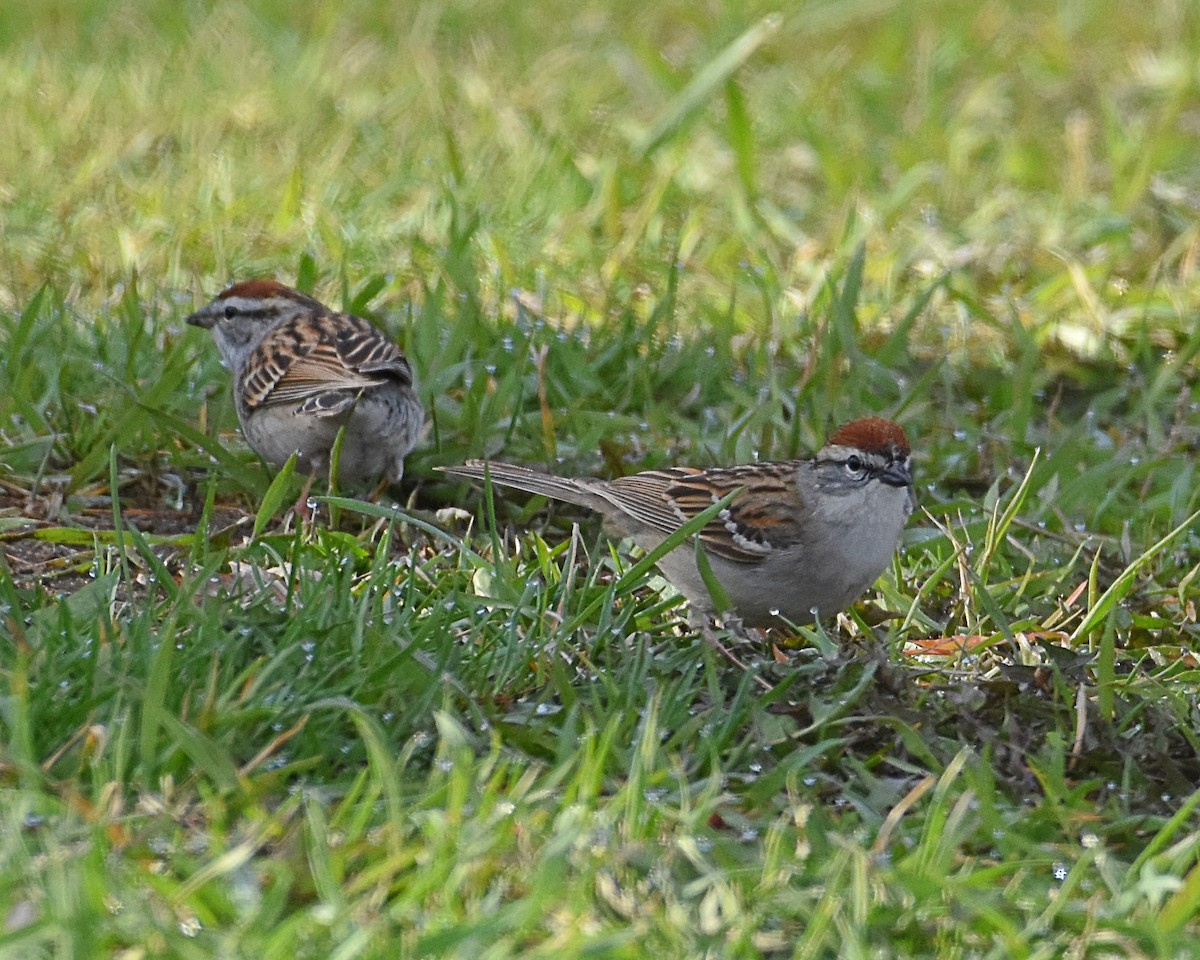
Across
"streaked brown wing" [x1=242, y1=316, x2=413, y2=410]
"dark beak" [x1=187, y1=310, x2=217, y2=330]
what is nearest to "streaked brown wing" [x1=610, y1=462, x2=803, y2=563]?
"streaked brown wing" [x1=242, y1=316, x2=413, y2=410]

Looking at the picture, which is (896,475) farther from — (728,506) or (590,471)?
(590,471)

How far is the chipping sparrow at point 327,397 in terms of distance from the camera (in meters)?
5.65

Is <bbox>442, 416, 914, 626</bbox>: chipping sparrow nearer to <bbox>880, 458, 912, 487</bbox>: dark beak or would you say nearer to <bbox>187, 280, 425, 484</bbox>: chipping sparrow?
<bbox>880, 458, 912, 487</bbox>: dark beak

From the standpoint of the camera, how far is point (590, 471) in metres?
5.86

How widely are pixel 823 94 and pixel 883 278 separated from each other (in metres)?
2.61

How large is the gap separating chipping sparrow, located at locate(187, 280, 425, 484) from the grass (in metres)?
0.17

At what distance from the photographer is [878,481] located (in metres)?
4.95

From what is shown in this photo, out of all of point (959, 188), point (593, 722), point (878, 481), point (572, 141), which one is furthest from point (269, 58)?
point (593, 722)

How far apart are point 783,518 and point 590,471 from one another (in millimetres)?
1076

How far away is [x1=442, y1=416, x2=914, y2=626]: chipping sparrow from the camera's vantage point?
4812mm

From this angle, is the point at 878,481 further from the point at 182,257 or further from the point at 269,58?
the point at 269,58

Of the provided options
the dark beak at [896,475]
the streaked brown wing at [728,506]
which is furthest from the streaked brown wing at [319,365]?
the dark beak at [896,475]

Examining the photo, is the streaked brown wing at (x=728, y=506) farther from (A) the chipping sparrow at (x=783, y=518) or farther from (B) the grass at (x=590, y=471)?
(B) the grass at (x=590, y=471)

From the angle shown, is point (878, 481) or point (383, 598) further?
point (878, 481)
